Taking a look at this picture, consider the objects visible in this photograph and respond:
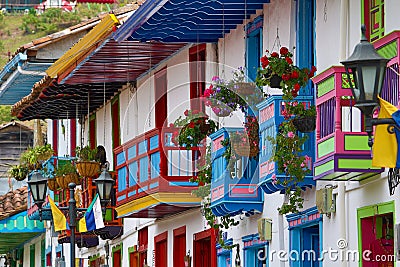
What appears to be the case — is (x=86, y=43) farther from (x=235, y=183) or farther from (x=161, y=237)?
(x=235, y=183)

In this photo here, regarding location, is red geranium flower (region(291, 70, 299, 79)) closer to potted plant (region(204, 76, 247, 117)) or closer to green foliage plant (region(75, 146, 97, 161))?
potted plant (region(204, 76, 247, 117))

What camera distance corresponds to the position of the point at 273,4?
58.2 feet

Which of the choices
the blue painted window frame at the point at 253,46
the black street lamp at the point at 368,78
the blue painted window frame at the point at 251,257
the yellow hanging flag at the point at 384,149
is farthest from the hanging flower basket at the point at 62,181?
the black street lamp at the point at 368,78

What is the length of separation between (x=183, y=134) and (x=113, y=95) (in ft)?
28.4

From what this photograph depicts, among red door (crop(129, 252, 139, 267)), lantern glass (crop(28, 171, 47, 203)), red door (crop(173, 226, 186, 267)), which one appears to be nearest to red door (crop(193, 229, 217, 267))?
red door (crop(173, 226, 186, 267))

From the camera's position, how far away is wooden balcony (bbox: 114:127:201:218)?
20.9m

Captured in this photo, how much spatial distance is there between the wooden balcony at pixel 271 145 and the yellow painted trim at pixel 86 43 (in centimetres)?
581

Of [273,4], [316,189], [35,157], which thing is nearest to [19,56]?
[35,157]

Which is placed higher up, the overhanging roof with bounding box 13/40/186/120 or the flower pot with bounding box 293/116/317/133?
the overhanging roof with bounding box 13/40/186/120

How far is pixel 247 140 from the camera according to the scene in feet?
57.3

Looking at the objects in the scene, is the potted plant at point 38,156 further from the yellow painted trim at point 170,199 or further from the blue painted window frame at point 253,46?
the blue painted window frame at point 253,46

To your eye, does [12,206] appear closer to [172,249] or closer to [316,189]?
[172,249]

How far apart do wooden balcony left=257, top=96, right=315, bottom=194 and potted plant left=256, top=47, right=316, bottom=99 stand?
0.16 metres

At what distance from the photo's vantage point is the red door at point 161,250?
24.2m
